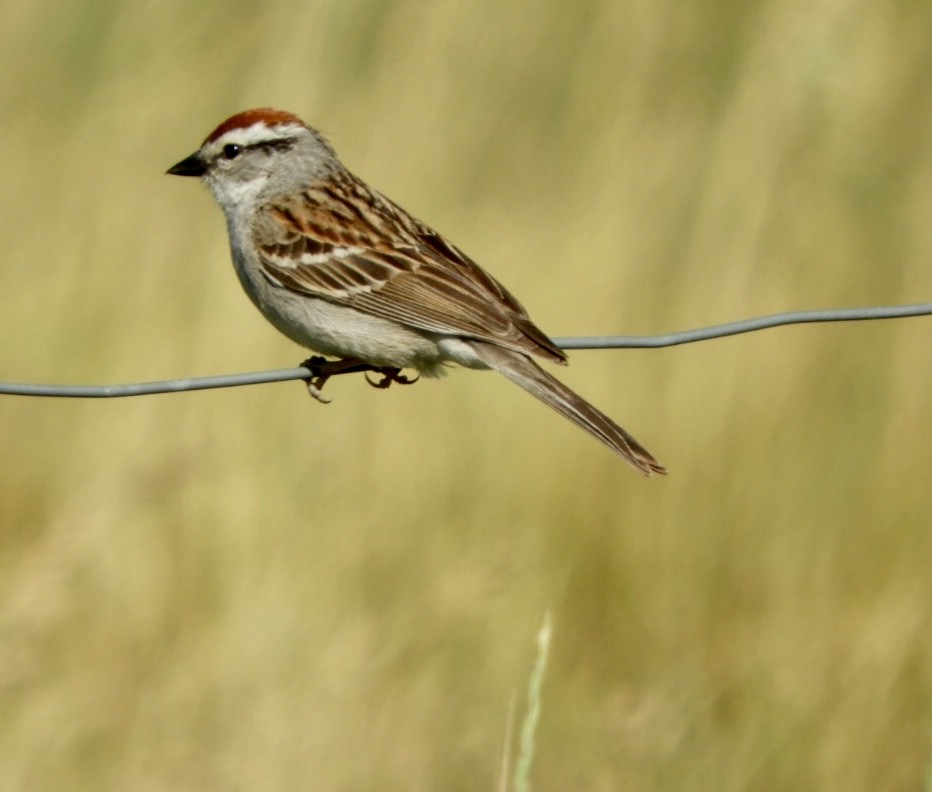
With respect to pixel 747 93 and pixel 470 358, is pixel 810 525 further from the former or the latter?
pixel 747 93

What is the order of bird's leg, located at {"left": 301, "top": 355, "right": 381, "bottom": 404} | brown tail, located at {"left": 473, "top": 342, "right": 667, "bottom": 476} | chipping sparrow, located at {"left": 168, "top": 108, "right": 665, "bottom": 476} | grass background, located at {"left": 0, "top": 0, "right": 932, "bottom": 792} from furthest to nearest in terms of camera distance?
bird's leg, located at {"left": 301, "top": 355, "right": 381, "bottom": 404} < grass background, located at {"left": 0, "top": 0, "right": 932, "bottom": 792} < chipping sparrow, located at {"left": 168, "top": 108, "right": 665, "bottom": 476} < brown tail, located at {"left": 473, "top": 342, "right": 667, "bottom": 476}

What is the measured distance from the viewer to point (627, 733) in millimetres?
4281

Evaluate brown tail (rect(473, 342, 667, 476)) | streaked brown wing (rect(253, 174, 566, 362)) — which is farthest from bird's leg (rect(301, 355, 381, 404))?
brown tail (rect(473, 342, 667, 476))

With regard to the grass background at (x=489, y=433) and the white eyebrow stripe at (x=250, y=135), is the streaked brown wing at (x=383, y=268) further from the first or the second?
the grass background at (x=489, y=433)

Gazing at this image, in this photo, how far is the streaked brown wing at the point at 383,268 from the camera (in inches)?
182

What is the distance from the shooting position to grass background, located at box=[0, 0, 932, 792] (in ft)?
15.4

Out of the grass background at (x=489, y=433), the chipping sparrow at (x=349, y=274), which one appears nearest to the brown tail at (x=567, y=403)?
the chipping sparrow at (x=349, y=274)

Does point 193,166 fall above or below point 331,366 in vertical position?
above

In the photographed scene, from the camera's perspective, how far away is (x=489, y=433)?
580 centimetres

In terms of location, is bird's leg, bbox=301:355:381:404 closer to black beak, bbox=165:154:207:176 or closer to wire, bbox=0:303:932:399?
black beak, bbox=165:154:207:176

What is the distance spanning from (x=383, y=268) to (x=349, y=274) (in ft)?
0.32

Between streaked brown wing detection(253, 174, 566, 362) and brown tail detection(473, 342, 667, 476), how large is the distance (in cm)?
5

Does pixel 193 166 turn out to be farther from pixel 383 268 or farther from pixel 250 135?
pixel 383 268

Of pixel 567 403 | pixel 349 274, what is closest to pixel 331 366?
pixel 349 274
